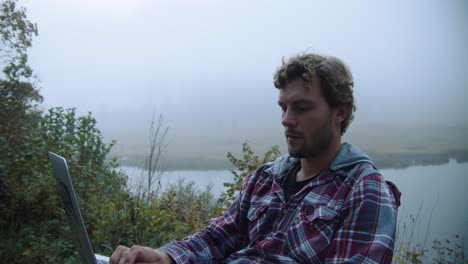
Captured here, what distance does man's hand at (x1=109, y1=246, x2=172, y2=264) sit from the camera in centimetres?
161

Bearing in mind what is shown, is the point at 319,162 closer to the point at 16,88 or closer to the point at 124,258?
the point at 124,258

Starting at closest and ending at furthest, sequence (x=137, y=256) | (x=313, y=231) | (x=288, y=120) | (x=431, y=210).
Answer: (x=313, y=231) → (x=137, y=256) → (x=288, y=120) → (x=431, y=210)

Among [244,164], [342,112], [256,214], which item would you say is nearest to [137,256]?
[256,214]

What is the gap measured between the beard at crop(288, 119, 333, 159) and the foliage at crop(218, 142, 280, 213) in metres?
1.84

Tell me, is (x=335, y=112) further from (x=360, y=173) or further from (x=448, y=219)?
(x=448, y=219)

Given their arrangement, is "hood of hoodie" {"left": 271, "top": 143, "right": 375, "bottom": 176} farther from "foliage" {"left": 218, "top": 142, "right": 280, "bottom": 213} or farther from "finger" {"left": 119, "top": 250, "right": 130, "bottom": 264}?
"foliage" {"left": 218, "top": 142, "right": 280, "bottom": 213}

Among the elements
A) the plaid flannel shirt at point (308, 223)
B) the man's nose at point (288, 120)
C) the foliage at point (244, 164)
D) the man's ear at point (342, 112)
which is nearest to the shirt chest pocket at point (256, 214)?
the plaid flannel shirt at point (308, 223)

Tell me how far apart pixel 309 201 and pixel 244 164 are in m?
2.04

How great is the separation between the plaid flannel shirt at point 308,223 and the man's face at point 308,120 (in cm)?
11

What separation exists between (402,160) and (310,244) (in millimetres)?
2322

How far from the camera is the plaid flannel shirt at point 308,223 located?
1400 mm

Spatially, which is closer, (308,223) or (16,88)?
(308,223)

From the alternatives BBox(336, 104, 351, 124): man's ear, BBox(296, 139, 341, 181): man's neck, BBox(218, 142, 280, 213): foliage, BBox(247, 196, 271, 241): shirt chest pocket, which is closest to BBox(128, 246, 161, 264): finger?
BBox(247, 196, 271, 241): shirt chest pocket

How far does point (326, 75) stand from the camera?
172 centimetres
